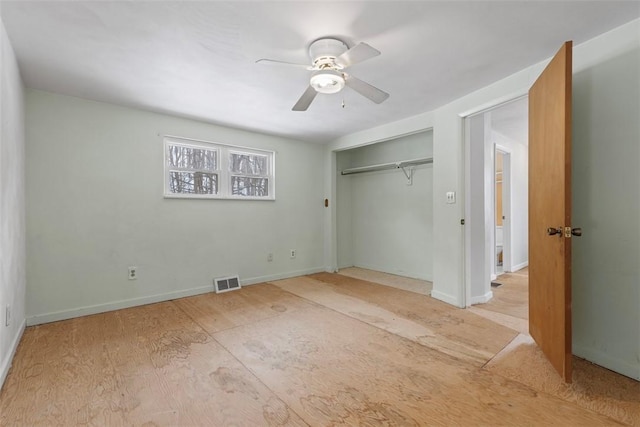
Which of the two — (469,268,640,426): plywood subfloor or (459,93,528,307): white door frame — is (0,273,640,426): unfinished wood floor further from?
(459,93,528,307): white door frame

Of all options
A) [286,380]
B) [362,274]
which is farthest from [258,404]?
[362,274]

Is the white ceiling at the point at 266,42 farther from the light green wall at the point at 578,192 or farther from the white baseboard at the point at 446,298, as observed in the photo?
the white baseboard at the point at 446,298

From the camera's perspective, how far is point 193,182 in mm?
3725

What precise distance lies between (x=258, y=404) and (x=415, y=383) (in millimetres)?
948

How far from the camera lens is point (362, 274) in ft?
15.8

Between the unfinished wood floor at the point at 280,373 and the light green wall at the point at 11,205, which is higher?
the light green wall at the point at 11,205

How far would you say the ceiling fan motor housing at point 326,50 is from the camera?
195cm

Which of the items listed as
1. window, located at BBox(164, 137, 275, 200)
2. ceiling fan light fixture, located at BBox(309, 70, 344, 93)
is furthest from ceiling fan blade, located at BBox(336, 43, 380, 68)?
window, located at BBox(164, 137, 275, 200)

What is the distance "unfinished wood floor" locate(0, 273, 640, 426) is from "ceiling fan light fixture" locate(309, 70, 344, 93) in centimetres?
202

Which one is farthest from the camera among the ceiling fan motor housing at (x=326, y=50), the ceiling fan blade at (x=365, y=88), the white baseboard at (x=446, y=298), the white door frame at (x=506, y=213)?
the white door frame at (x=506, y=213)

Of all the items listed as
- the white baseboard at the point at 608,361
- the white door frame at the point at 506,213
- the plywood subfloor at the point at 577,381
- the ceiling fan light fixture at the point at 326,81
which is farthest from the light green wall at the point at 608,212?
the white door frame at the point at 506,213

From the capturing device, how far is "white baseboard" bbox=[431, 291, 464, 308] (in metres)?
3.13

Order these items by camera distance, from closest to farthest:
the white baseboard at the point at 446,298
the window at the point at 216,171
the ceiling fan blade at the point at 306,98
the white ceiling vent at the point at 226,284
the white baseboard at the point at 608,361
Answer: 1. the white baseboard at the point at 608,361
2. the ceiling fan blade at the point at 306,98
3. the white baseboard at the point at 446,298
4. the window at the point at 216,171
5. the white ceiling vent at the point at 226,284

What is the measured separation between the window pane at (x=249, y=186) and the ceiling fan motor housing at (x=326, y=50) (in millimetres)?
2468
